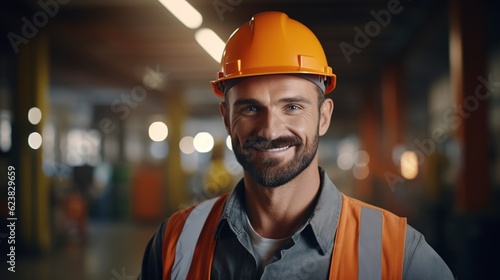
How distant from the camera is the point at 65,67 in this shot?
13.7 m

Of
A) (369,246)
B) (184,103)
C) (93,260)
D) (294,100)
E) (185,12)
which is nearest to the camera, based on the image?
(369,246)

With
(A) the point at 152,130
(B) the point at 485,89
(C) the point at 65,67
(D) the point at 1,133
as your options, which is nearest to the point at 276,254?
(B) the point at 485,89

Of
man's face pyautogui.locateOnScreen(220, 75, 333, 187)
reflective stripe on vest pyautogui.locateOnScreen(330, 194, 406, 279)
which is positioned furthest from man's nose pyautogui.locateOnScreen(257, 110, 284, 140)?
reflective stripe on vest pyautogui.locateOnScreen(330, 194, 406, 279)

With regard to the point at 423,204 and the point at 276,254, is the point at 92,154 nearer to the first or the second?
the point at 423,204

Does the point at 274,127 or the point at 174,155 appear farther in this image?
the point at 174,155

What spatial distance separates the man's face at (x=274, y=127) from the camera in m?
1.82

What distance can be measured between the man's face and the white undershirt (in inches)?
9.3

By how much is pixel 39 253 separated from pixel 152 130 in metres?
22.7

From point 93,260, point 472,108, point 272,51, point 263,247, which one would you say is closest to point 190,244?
point 263,247

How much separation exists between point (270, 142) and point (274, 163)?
0.09m

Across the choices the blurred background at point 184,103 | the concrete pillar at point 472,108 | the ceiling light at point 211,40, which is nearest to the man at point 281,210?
the blurred background at point 184,103

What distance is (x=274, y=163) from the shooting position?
182 centimetres

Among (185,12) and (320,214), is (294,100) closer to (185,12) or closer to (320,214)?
(320,214)

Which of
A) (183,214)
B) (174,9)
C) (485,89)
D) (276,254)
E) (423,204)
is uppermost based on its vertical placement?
(174,9)
